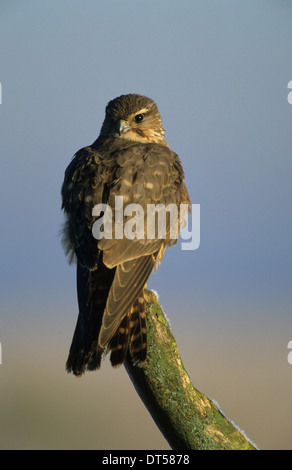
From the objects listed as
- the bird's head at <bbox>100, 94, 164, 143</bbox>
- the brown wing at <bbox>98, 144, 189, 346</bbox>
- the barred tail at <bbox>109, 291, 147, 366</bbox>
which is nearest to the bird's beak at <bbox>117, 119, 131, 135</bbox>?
the bird's head at <bbox>100, 94, 164, 143</bbox>

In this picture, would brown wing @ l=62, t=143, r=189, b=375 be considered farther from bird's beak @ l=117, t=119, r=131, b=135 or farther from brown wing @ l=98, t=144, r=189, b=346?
bird's beak @ l=117, t=119, r=131, b=135

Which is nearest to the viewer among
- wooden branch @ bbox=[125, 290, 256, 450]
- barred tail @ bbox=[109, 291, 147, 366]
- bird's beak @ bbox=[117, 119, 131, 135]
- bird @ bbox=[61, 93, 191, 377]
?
wooden branch @ bbox=[125, 290, 256, 450]

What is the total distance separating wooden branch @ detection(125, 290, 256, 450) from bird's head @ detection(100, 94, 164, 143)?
2.12 metres

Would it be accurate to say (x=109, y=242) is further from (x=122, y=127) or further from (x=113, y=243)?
(x=122, y=127)

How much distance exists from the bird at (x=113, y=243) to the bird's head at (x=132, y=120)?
0.07 feet

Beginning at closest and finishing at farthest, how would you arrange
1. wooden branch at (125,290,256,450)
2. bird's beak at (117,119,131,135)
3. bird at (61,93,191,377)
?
wooden branch at (125,290,256,450) < bird at (61,93,191,377) < bird's beak at (117,119,131,135)

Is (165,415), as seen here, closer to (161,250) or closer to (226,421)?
(226,421)

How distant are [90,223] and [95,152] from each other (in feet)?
2.49

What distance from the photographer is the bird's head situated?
460 centimetres

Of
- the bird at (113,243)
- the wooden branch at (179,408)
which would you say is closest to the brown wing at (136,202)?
the bird at (113,243)

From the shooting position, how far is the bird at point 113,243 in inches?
121

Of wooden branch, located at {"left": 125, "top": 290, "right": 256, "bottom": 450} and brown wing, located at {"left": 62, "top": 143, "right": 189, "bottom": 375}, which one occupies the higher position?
brown wing, located at {"left": 62, "top": 143, "right": 189, "bottom": 375}

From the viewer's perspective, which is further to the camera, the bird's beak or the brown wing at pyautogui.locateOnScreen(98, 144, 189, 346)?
the bird's beak

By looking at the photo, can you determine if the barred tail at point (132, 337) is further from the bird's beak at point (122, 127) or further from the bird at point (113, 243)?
the bird's beak at point (122, 127)
